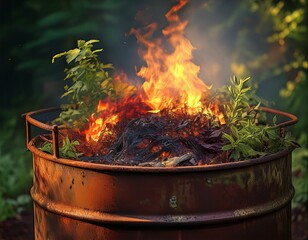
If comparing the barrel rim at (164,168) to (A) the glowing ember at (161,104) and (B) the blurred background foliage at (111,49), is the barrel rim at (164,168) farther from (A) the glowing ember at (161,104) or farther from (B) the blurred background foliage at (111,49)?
(B) the blurred background foliage at (111,49)

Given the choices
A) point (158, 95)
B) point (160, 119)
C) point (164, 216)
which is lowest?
point (164, 216)

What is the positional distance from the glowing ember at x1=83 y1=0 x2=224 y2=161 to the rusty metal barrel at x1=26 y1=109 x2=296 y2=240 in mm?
325

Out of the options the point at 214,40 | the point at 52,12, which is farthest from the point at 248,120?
the point at 214,40

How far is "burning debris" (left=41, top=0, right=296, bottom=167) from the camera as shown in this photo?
3.38 m

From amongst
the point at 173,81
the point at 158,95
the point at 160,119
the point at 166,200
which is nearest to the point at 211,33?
the point at 173,81

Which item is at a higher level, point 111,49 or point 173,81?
point 111,49

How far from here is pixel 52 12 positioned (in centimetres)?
688

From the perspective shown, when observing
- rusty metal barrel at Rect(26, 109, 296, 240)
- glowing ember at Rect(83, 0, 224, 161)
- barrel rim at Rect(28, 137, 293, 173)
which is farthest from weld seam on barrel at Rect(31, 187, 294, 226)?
glowing ember at Rect(83, 0, 224, 161)

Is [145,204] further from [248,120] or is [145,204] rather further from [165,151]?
[248,120]

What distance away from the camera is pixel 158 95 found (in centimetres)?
393

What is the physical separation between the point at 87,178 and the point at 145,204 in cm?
32

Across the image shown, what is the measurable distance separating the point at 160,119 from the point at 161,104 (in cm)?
19

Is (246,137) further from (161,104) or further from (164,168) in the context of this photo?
(161,104)

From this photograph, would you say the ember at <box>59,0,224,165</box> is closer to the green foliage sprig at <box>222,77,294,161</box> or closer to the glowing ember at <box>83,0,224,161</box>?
the glowing ember at <box>83,0,224,161</box>
